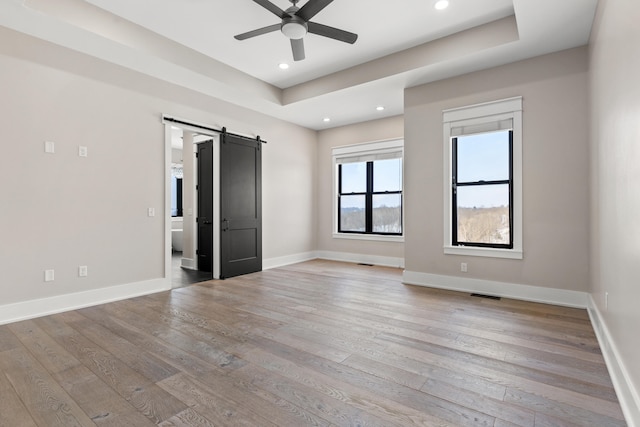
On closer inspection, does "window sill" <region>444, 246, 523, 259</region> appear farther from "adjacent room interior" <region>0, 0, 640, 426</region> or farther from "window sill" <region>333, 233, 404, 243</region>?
"window sill" <region>333, 233, 404, 243</region>

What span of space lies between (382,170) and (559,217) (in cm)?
341

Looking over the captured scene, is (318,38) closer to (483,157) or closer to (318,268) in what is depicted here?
(483,157)

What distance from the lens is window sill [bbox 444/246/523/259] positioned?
4050 millimetres

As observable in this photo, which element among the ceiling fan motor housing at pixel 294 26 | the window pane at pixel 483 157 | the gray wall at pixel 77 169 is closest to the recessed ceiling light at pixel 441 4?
the ceiling fan motor housing at pixel 294 26

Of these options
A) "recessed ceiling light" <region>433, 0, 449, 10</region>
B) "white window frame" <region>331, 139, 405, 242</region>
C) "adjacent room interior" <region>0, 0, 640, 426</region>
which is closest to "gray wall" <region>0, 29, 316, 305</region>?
"adjacent room interior" <region>0, 0, 640, 426</region>

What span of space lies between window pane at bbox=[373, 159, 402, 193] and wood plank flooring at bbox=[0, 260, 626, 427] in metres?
3.13

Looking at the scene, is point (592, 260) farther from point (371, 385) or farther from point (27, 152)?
point (27, 152)

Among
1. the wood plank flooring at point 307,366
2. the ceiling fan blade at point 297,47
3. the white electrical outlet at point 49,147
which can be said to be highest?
the ceiling fan blade at point 297,47

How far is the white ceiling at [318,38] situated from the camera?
321cm

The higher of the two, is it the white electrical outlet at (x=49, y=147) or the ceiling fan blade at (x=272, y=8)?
the ceiling fan blade at (x=272, y=8)

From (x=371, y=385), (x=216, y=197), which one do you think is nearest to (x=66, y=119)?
(x=216, y=197)

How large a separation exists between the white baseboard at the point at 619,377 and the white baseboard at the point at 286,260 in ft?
15.9

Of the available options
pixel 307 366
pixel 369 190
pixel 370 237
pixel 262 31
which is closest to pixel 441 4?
pixel 262 31

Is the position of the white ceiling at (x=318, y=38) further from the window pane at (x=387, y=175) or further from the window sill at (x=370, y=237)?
the window sill at (x=370, y=237)
